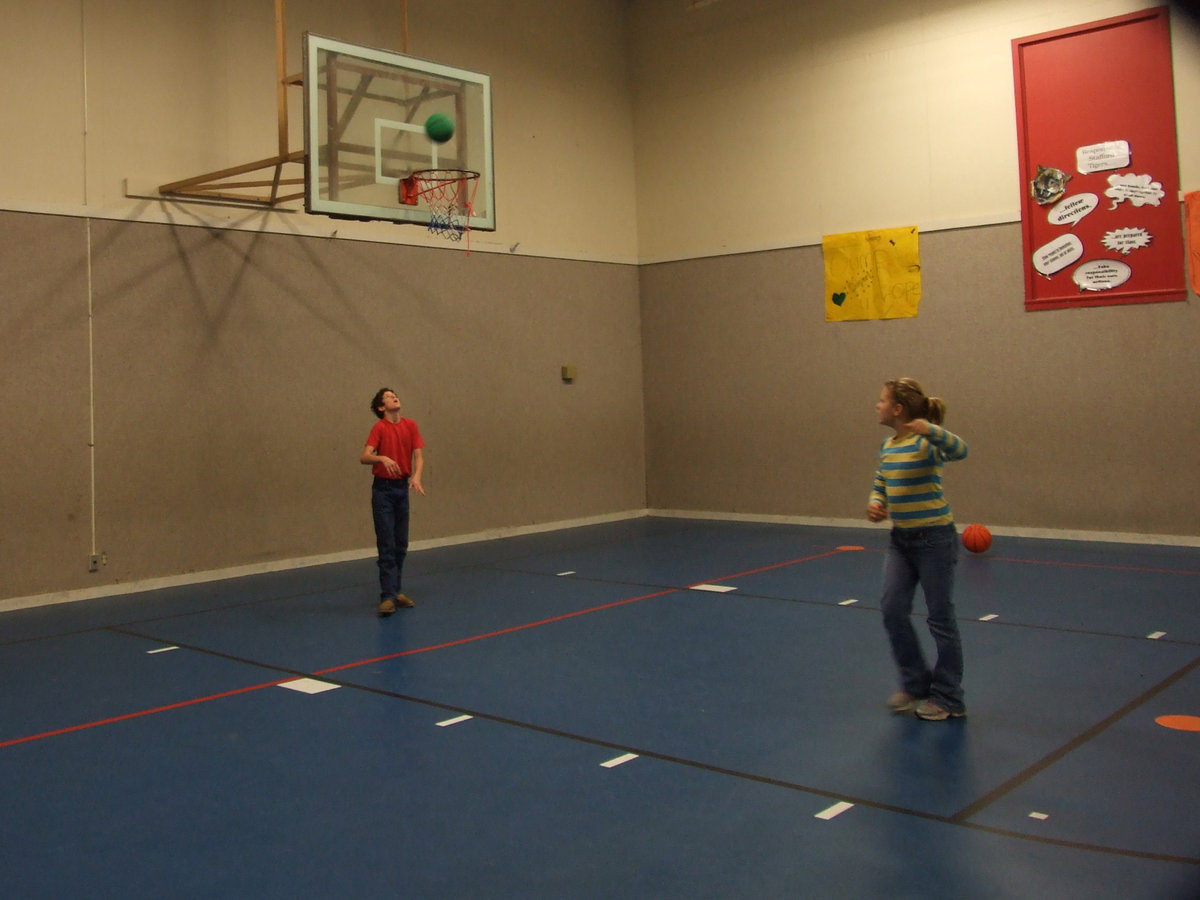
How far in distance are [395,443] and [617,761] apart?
3.70m

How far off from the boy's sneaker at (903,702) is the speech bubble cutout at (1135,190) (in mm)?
A: 6534

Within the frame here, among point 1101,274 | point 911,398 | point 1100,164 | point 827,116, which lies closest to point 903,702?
point 911,398

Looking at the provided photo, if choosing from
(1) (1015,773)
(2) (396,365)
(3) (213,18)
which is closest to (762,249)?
(2) (396,365)

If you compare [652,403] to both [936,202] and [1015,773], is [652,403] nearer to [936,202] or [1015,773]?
[936,202]

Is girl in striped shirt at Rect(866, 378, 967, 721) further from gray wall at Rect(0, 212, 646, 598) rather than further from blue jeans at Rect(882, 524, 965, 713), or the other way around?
gray wall at Rect(0, 212, 646, 598)

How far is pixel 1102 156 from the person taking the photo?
9461mm

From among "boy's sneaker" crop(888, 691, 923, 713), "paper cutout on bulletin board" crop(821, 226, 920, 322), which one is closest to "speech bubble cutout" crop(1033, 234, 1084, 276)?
"paper cutout on bulletin board" crop(821, 226, 920, 322)

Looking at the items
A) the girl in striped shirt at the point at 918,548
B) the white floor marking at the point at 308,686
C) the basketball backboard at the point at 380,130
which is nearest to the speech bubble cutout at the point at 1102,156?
the basketball backboard at the point at 380,130

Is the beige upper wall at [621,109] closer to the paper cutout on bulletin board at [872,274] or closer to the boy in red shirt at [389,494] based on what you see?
the paper cutout on bulletin board at [872,274]

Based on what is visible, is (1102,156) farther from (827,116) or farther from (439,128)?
(439,128)

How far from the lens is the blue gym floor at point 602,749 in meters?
3.22

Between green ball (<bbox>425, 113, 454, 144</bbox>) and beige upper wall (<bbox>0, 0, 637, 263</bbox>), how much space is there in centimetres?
165

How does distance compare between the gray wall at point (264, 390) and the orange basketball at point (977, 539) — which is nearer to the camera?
the gray wall at point (264, 390)

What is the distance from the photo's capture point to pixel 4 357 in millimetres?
7879
